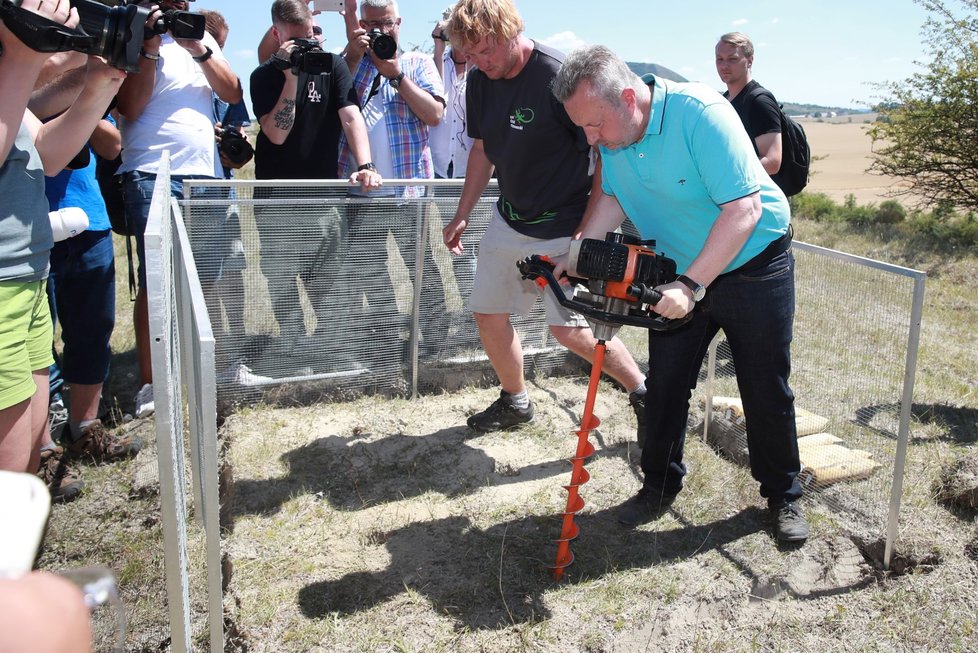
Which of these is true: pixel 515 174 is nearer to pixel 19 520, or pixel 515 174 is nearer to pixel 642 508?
pixel 642 508

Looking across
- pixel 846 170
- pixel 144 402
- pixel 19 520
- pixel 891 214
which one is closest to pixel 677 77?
pixel 891 214

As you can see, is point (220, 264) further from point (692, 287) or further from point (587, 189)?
point (692, 287)

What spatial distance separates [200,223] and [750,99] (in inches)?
130

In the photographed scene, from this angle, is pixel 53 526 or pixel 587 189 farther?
pixel 587 189

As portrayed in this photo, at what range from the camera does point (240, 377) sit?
15.0 ft

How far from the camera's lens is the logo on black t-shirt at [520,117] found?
3670 millimetres

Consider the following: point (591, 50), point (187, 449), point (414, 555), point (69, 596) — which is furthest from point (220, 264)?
point (69, 596)

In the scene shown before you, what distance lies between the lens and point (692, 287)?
9.18 ft

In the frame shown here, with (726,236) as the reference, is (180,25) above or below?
above

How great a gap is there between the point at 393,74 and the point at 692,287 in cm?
281

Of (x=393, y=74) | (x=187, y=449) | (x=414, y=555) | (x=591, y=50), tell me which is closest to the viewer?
(x=591, y=50)

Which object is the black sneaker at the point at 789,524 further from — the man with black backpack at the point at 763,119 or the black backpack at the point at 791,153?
the black backpack at the point at 791,153

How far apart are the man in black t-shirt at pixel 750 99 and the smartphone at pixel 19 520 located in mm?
4270

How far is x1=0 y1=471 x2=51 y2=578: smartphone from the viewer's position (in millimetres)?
906
